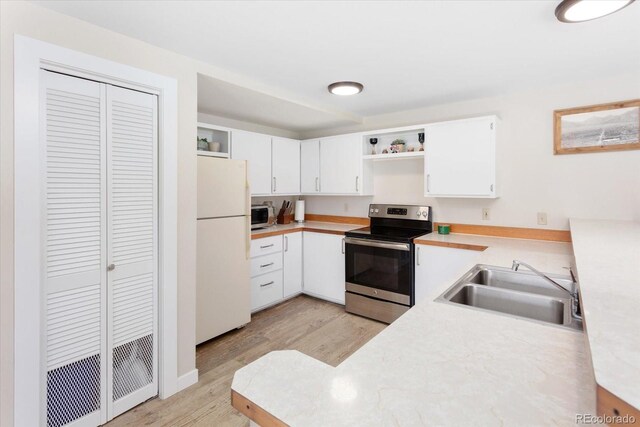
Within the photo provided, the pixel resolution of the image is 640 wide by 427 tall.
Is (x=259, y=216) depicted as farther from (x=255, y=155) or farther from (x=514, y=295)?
(x=514, y=295)

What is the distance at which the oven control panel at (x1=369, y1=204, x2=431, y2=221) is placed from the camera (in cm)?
342

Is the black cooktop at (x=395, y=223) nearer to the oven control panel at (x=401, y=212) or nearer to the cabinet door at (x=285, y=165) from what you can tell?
the oven control panel at (x=401, y=212)

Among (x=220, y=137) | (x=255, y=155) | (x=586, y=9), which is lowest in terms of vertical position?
(x=255, y=155)

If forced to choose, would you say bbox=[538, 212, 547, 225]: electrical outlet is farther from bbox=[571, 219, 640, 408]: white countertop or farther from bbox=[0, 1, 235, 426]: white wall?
bbox=[0, 1, 235, 426]: white wall

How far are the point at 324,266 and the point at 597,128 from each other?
2756mm

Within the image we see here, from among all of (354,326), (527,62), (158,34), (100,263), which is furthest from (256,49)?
(354,326)

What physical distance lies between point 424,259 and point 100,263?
2459 millimetres

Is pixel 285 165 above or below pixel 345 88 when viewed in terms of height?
below

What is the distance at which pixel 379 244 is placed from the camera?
10.2 ft

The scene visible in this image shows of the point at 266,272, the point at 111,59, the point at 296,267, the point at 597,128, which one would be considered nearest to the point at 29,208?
the point at 111,59

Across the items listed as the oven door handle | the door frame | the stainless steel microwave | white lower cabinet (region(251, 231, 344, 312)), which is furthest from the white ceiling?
white lower cabinet (region(251, 231, 344, 312))

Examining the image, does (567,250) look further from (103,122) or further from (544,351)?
(103,122)

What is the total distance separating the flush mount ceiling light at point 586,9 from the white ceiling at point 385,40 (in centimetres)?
7

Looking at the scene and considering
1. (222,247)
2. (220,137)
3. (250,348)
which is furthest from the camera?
(220,137)
